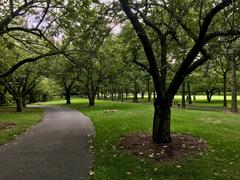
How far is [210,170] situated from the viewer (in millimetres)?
7766

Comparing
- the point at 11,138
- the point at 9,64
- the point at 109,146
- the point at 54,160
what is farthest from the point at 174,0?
the point at 9,64

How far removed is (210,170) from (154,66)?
3846 mm

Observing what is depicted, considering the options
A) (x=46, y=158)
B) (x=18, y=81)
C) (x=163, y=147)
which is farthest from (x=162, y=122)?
(x=18, y=81)

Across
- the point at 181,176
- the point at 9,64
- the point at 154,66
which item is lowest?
the point at 181,176

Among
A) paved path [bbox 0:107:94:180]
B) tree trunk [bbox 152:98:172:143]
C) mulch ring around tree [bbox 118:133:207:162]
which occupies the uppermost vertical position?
tree trunk [bbox 152:98:172:143]

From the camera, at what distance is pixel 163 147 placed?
982cm

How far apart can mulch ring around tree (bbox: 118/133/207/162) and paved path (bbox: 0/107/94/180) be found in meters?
1.43

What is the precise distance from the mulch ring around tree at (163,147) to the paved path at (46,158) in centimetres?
143

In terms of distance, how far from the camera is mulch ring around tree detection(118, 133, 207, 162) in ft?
29.6

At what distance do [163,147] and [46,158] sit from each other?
3585 millimetres

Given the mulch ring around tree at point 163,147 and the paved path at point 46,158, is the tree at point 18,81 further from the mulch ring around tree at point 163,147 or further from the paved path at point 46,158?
the mulch ring around tree at point 163,147

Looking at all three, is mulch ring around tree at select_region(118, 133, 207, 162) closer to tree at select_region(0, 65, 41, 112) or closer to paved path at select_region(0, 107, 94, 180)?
paved path at select_region(0, 107, 94, 180)

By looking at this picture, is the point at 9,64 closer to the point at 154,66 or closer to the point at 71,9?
the point at 71,9

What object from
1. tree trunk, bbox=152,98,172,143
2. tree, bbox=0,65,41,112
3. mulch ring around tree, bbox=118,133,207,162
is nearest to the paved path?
mulch ring around tree, bbox=118,133,207,162
